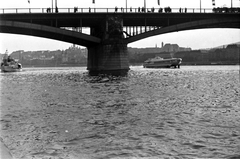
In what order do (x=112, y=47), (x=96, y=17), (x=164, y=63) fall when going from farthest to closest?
(x=164, y=63) < (x=112, y=47) < (x=96, y=17)

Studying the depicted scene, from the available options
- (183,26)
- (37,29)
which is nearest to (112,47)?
(183,26)

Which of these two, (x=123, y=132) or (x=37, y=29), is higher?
(x=37, y=29)

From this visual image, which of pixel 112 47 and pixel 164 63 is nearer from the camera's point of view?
pixel 112 47

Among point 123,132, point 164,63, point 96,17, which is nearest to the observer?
point 123,132

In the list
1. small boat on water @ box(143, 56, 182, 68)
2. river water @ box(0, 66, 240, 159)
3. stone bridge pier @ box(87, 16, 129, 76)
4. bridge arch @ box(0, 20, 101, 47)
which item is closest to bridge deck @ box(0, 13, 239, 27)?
stone bridge pier @ box(87, 16, 129, 76)

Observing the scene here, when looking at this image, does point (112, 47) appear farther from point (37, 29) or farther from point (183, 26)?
point (37, 29)

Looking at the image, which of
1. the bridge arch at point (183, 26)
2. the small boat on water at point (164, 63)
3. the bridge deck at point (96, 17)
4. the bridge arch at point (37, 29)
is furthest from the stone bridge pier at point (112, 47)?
the small boat on water at point (164, 63)

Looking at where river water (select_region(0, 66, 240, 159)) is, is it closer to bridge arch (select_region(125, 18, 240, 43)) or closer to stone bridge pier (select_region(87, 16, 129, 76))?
bridge arch (select_region(125, 18, 240, 43))

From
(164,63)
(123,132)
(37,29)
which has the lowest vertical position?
(123,132)

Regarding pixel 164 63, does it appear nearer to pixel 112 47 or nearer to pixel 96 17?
pixel 112 47

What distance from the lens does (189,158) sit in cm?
825

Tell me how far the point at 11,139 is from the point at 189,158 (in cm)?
575

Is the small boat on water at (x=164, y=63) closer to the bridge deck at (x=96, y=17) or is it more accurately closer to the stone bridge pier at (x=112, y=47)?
the bridge deck at (x=96, y=17)

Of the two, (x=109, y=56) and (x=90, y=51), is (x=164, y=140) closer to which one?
(x=109, y=56)
